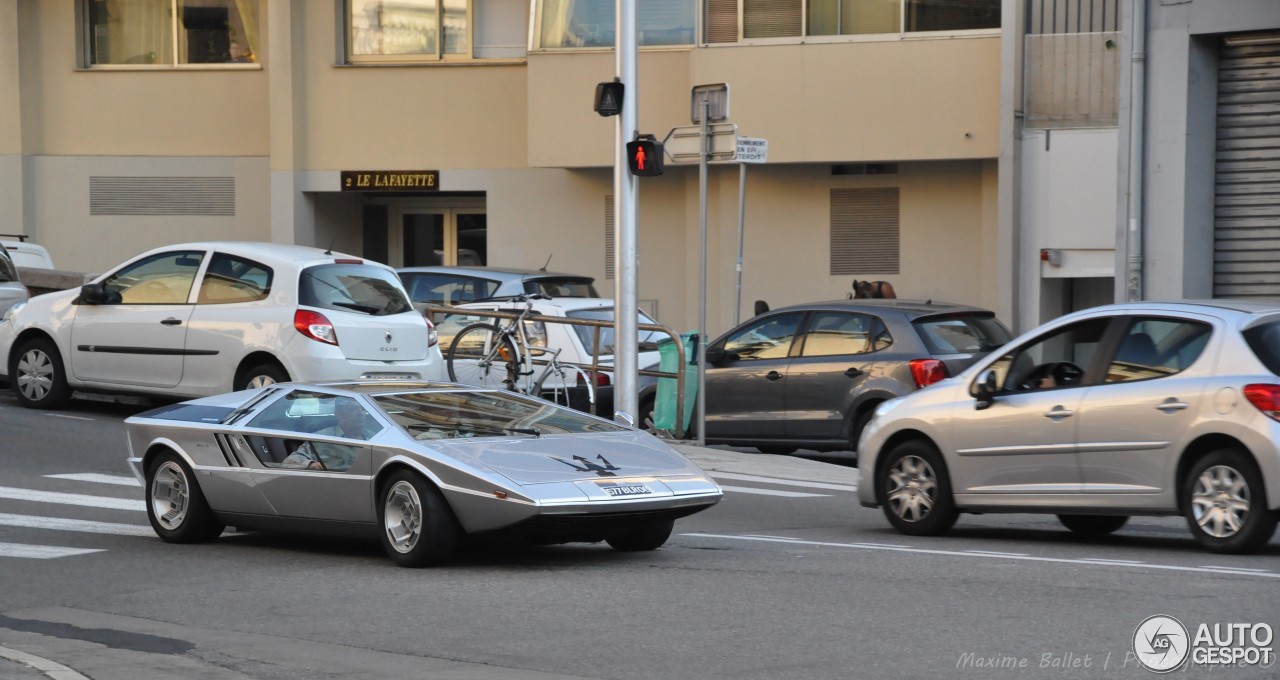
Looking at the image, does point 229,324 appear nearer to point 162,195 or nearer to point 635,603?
point 635,603

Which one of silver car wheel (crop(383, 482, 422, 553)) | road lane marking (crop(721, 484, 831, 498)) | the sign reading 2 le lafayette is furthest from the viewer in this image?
the sign reading 2 le lafayette

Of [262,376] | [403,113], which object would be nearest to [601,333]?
[262,376]

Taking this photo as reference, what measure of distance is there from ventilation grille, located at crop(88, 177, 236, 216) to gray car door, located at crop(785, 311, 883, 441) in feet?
54.4

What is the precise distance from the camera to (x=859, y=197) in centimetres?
2616

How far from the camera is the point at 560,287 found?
814 inches

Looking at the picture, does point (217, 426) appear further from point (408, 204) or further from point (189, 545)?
point (408, 204)

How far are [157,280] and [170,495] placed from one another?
20.3ft

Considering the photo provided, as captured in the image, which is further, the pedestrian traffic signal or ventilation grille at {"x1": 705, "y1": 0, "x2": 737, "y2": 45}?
ventilation grille at {"x1": 705, "y1": 0, "x2": 737, "y2": 45}

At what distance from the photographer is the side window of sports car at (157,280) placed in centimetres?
1688

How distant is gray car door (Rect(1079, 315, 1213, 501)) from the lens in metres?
9.96

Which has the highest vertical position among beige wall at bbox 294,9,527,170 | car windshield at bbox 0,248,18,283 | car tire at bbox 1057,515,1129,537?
beige wall at bbox 294,9,527,170

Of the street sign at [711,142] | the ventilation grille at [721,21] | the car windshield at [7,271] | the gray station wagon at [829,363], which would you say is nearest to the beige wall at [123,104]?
the ventilation grille at [721,21]

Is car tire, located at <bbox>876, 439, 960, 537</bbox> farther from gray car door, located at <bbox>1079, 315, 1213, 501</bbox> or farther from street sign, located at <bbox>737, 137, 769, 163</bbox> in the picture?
street sign, located at <bbox>737, 137, 769, 163</bbox>

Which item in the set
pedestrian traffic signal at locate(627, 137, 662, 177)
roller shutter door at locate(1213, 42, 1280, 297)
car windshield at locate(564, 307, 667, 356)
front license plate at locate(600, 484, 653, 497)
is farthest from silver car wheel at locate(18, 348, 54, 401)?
roller shutter door at locate(1213, 42, 1280, 297)
